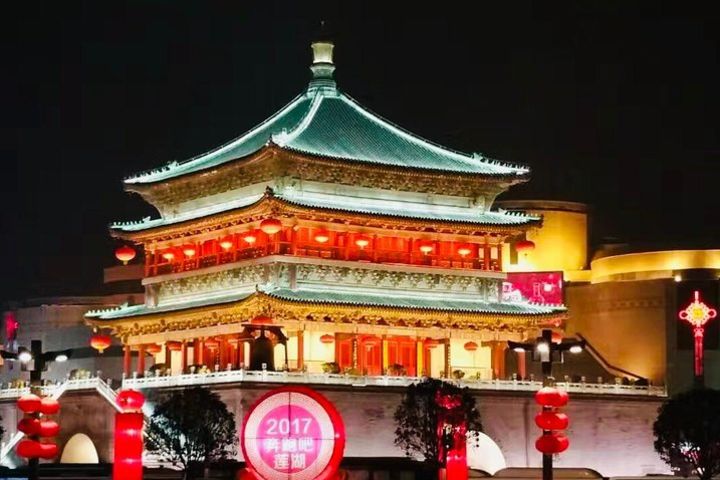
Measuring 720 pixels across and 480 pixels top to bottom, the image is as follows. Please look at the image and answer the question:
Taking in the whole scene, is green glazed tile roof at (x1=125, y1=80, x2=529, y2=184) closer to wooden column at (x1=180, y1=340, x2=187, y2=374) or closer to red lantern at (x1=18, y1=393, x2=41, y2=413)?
wooden column at (x1=180, y1=340, x2=187, y2=374)

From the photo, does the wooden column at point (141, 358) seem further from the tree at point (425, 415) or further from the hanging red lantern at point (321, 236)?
the tree at point (425, 415)

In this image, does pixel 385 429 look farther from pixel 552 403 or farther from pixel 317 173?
pixel 552 403

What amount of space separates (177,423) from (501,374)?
17.2 metres

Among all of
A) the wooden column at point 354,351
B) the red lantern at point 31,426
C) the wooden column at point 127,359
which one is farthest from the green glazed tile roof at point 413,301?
the red lantern at point 31,426

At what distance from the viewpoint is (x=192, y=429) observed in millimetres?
47688

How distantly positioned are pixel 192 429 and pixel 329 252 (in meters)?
13.0

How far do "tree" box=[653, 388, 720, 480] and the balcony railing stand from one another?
1216 cm

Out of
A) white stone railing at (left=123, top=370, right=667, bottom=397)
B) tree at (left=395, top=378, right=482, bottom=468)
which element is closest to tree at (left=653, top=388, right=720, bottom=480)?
tree at (left=395, top=378, right=482, bottom=468)

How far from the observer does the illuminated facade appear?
57.8 meters

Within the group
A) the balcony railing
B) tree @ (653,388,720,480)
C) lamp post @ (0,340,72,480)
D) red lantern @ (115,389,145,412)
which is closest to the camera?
lamp post @ (0,340,72,480)

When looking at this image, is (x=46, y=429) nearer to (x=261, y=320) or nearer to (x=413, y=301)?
(x=261, y=320)

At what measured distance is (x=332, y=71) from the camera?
6550cm

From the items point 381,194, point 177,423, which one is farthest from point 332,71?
point 177,423

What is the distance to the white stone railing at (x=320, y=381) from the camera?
2096 inches
